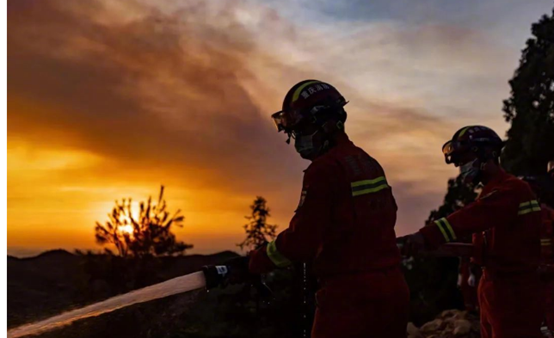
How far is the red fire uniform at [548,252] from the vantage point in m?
11.4

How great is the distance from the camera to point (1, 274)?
23.9 ft

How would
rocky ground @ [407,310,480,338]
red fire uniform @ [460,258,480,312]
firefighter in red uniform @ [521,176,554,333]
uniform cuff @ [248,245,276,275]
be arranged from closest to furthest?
uniform cuff @ [248,245,276,275] < firefighter in red uniform @ [521,176,554,333] < red fire uniform @ [460,258,480,312] < rocky ground @ [407,310,480,338]

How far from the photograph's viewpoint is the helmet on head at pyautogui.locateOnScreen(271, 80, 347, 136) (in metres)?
5.30

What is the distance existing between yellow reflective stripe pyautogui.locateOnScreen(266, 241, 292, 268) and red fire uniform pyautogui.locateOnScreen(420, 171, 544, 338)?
2726mm

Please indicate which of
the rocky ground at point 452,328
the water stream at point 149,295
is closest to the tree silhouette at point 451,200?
the rocky ground at point 452,328

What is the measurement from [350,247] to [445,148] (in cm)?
353

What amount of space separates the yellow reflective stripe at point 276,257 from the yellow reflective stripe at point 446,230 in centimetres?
215

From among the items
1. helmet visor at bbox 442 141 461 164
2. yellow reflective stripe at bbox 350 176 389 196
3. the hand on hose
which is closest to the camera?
yellow reflective stripe at bbox 350 176 389 196

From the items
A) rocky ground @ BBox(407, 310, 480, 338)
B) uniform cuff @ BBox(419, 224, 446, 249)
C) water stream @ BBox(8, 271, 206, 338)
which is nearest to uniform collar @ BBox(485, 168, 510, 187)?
uniform cuff @ BBox(419, 224, 446, 249)

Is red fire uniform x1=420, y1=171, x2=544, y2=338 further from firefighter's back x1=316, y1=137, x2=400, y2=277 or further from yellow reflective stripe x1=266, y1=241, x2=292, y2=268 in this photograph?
yellow reflective stripe x1=266, y1=241, x2=292, y2=268

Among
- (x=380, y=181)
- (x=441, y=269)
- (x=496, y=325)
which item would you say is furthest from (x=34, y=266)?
(x=380, y=181)

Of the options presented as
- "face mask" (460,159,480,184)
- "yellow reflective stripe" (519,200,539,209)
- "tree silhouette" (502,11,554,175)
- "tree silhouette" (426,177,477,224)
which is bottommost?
"yellow reflective stripe" (519,200,539,209)

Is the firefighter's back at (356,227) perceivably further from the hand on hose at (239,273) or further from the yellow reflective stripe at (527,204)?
the yellow reflective stripe at (527,204)

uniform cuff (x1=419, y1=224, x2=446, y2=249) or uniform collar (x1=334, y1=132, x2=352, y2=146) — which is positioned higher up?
uniform collar (x1=334, y1=132, x2=352, y2=146)
